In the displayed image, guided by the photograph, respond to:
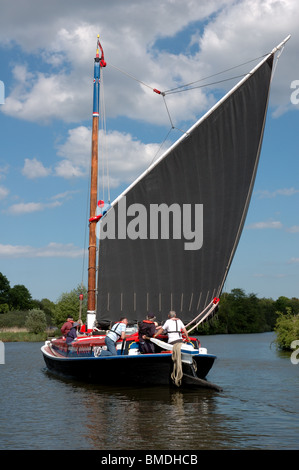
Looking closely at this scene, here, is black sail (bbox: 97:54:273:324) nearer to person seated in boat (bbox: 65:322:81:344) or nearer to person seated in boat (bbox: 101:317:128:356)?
person seated in boat (bbox: 65:322:81:344)

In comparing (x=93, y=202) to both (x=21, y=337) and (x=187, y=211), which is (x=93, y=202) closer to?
(x=187, y=211)

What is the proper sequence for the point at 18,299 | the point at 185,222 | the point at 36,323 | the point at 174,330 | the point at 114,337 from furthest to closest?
the point at 18,299 → the point at 36,323 → the point at 185,222 → the point at 114,337 → the point at 174,330

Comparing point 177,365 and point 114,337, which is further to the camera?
point 114,337

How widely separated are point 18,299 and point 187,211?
105543 mm

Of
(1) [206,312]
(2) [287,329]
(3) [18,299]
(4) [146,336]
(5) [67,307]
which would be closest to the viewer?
(4) [146,336]

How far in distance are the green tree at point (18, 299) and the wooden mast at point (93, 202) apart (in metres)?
99.8

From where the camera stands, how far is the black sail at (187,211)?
1953cm

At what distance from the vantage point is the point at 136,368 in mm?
16578

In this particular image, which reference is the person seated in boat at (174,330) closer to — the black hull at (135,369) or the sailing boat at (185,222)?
the black hull at (135,369)

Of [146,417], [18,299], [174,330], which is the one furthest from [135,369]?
[18,299]

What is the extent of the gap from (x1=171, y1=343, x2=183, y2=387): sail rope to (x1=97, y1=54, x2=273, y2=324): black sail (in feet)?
12.2

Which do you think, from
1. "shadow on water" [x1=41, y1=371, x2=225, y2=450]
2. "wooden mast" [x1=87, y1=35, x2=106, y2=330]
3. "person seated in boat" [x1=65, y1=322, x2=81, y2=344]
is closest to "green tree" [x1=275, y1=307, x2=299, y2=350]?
"wooden mast" [x1=87, y1=35, x2=106, y2=330]

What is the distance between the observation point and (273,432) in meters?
→ 10.8

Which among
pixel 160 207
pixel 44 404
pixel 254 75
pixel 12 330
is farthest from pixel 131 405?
pixel 12 330
